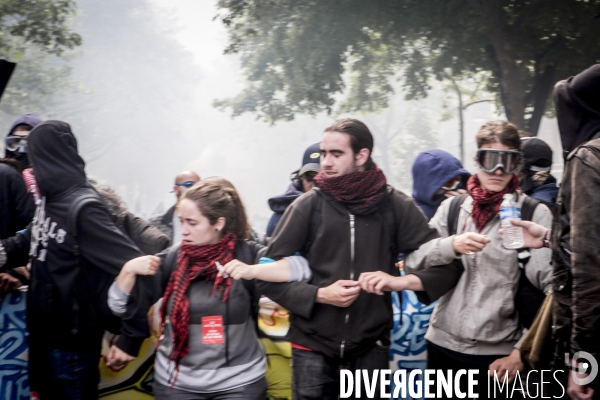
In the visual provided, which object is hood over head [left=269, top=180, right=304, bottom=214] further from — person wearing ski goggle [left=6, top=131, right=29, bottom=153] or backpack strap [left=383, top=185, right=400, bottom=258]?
person wearing ski goggle [left=6, top=131, right=29, bottom=153]

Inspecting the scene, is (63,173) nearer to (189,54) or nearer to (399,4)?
(399,4)

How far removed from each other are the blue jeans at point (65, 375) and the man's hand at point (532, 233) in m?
2.51

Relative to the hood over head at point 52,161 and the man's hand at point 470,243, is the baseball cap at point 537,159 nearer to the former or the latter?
the man's hand at point 470,243

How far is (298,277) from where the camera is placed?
3594mm

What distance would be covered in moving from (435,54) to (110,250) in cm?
1679

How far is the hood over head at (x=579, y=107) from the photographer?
2924mm

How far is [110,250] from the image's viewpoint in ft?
12.4

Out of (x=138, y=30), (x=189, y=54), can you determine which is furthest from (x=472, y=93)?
(x=189, y=54)

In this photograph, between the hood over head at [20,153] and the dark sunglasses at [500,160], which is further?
the hood over head at [20,153]

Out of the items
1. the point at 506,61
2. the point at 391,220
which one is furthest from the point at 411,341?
the point at 506,61

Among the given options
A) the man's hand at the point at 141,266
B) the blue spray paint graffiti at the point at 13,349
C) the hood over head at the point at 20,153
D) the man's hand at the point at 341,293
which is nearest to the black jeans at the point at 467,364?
the man's hand at the point at 341,293

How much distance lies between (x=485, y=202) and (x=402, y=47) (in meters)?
16.6

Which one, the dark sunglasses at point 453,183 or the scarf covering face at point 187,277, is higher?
the dark sunglasses at point 453,183

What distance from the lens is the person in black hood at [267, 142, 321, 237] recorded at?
5.71 metres
